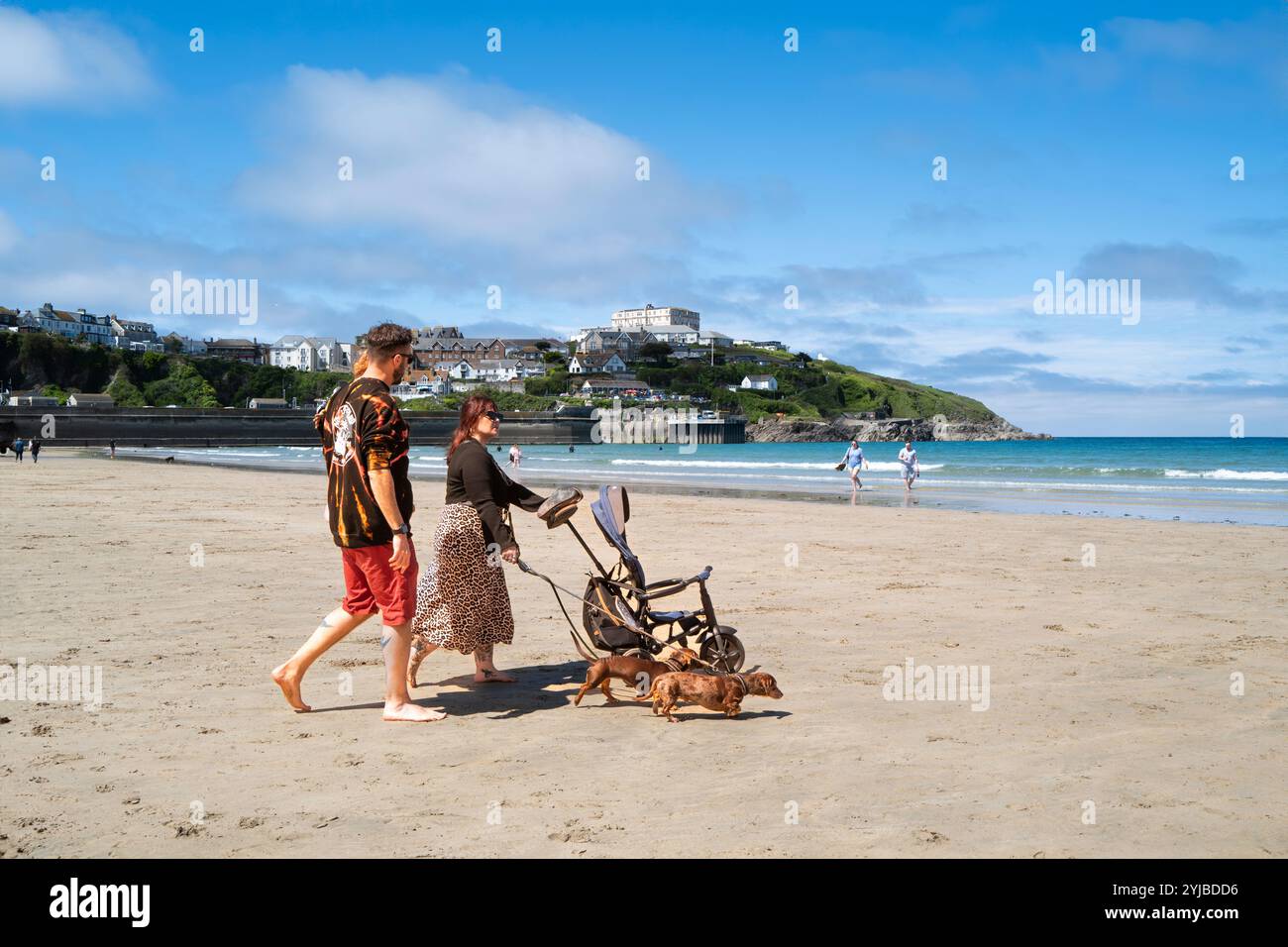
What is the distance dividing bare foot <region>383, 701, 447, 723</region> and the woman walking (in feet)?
1.32

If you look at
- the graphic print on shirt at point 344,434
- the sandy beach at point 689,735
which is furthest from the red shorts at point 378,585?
the sandy beach at point 689,735

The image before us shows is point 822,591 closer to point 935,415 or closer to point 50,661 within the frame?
point 50,661

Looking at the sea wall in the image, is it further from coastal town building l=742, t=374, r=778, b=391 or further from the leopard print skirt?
the leopard print skirt

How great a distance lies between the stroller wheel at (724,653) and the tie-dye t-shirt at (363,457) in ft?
6.84

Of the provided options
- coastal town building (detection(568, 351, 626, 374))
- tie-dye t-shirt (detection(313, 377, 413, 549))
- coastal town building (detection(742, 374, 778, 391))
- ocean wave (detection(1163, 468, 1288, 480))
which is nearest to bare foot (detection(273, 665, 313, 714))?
tie-dye t-shirt (detection(313, 377, 413, 549))

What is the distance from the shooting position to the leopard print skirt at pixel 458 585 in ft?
20.1

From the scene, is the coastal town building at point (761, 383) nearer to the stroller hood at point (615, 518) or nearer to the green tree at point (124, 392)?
the green tree at point (124, 392)

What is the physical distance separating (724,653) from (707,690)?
54cm

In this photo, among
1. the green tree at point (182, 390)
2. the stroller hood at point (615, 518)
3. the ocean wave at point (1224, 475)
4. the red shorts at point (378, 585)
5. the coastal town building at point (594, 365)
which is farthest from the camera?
the coastal town building at point (594, 365)

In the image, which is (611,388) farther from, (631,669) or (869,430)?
(631,669)

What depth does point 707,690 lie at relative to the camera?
5727 millimetres

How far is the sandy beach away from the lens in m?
4.00

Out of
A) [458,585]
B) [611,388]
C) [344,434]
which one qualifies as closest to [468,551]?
[458,585]

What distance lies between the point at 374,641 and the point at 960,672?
14.9 ft
